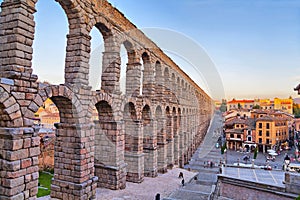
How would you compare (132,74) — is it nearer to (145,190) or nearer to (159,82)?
(159,82)

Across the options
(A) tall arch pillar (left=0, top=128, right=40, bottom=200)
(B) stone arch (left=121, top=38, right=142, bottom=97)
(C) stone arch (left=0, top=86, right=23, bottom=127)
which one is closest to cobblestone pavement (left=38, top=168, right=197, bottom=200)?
(A) tall arch pillar (left=0, top=128, right=40, bottom=200)

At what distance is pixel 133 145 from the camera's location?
14648 mm

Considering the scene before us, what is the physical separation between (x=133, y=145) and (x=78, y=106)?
616cm

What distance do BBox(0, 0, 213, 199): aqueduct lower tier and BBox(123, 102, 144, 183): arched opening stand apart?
0.06 meters

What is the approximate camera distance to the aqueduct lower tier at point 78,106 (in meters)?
6.78

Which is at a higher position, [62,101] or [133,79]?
[133,79]

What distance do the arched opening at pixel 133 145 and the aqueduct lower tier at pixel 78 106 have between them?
0.06m

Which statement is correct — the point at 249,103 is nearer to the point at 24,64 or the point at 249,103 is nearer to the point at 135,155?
the point at 135,155

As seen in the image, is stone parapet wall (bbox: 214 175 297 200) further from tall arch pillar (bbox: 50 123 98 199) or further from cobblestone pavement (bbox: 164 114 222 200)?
tall arch pillar (bbox: 50 123 98 199)

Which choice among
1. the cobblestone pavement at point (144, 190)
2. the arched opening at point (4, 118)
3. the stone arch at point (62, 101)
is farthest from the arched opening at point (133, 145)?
the arched opening at point (4, 118)

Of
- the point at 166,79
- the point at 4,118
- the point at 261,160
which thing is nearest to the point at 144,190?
the point at 4,118

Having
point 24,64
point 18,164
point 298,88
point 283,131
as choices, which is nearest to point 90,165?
point 18,164

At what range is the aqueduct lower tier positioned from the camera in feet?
22.2

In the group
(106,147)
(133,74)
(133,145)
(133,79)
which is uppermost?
(133,74)
